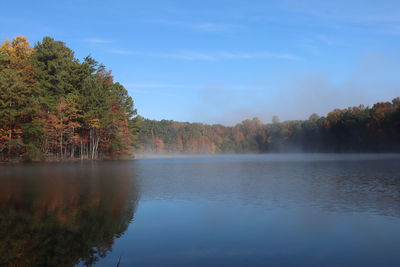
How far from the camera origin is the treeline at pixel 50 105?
4744 centimetres

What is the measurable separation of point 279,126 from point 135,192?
15730cm

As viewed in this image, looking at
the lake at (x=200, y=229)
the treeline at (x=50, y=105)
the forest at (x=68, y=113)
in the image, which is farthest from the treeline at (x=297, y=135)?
the lake at (x=200, y=229)

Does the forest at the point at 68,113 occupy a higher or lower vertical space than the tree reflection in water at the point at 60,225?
higher

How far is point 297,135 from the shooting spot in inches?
5945

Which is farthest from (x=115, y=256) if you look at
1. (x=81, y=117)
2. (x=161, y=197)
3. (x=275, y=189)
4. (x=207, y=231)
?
(x=81, y=117)

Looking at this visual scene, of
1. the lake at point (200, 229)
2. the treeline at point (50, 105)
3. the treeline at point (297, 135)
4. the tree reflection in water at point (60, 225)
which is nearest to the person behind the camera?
the lake at point (200, 229)

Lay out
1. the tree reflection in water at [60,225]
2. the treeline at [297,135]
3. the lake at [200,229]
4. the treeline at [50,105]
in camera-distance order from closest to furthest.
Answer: the lake at [200,229] → the tree reflection in water at [60,225] → the treeline at [50,105] → the treeline at [297,135]

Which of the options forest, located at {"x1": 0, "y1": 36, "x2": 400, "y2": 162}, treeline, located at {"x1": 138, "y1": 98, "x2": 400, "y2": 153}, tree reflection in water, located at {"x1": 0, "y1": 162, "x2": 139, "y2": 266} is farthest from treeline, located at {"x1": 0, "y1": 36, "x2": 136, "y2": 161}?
tree reflection in water, located at {"x1": 0, "y1": 162, "x2": 139, "y2": 266}

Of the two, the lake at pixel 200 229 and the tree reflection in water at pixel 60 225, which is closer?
the lake at pixel 200 229

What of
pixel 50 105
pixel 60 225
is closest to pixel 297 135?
pixel 50 105

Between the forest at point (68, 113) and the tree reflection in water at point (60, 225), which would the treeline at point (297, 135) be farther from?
the tree reflection in water at point (60, 225)

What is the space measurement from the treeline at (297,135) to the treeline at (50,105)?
21495 millimetres

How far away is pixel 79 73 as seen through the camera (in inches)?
2468

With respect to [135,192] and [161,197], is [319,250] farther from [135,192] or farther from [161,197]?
[135,192]
